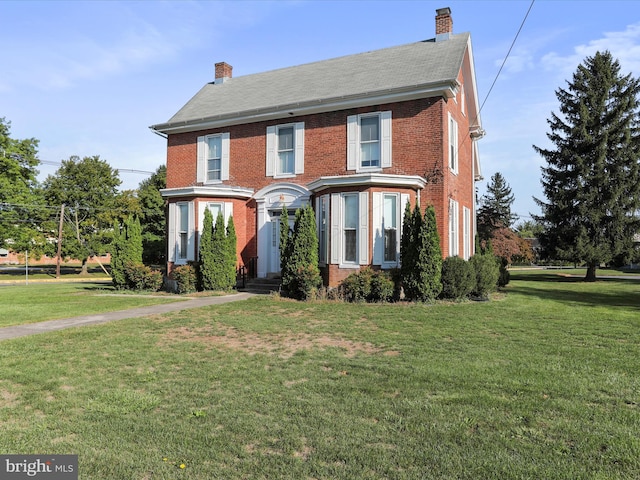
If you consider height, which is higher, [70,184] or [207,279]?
[70,184]

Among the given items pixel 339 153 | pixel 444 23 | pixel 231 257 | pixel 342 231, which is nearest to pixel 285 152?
pixel 339 153

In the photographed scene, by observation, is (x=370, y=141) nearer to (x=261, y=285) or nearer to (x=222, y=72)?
(x=261, y=285)

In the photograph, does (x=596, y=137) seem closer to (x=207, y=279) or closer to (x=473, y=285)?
(x=473, y=285)

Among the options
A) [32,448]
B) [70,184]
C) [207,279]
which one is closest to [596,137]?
[207,279]

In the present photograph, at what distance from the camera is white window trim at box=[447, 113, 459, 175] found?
15.5 metres

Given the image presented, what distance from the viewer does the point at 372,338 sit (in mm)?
7781

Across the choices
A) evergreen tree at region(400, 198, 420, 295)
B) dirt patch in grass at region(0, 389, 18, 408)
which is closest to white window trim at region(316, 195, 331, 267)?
evergreen tree at region(400, 198, 420, 295)

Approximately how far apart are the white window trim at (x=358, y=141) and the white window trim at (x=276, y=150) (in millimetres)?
1944

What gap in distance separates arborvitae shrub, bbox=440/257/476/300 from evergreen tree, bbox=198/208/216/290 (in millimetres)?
7717

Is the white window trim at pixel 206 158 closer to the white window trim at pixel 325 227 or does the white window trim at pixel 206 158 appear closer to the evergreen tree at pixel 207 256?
the evergreen tree at pixel 207 256

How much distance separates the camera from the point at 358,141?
15.7 m

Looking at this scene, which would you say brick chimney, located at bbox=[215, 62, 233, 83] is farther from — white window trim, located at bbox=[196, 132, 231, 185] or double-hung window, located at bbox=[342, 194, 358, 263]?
double-hung window, located at bbox=[342, 194, 358, 263]

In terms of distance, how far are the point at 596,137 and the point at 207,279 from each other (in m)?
23.8

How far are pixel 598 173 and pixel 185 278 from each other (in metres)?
23.6
